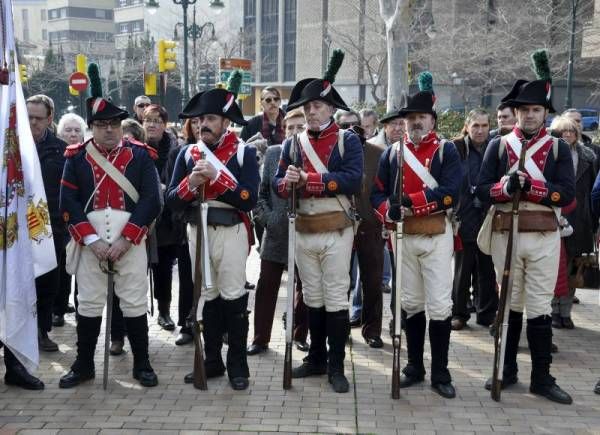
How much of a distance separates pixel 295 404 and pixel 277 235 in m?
1.65

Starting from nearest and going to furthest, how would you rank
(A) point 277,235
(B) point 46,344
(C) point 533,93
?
1. (C) point 533,93
2. (A) point 277,235
3. (B) point 46,344

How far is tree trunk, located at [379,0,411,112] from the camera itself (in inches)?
679

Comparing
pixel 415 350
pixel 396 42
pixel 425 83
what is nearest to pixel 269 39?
pixel 396 42

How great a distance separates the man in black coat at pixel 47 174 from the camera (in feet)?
21.5

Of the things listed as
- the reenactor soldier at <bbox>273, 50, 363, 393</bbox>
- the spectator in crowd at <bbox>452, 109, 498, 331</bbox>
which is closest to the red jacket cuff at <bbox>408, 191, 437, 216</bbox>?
the reenactor soldier at <bbox>273, 50, 363, 393</bbox>

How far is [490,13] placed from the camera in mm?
36281

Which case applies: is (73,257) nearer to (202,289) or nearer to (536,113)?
(202,289)

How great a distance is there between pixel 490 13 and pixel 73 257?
111 ft

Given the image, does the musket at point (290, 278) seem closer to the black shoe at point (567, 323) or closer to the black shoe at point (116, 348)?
the black shoe at point (116, 348)

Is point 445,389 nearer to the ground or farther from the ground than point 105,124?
nearer to the ground

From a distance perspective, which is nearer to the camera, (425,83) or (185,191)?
(185,191)

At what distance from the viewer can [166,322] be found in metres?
7.47

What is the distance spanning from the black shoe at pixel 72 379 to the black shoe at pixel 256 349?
1387 millimetres

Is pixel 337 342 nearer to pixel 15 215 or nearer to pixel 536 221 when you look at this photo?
pixel 536 221
